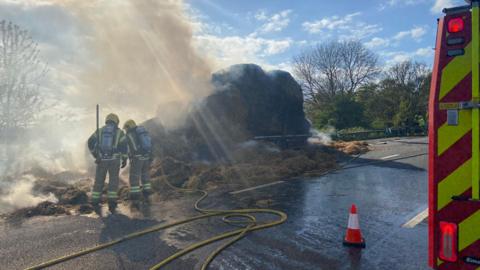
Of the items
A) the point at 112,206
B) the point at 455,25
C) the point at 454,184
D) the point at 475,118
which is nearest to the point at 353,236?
the point at 454,184

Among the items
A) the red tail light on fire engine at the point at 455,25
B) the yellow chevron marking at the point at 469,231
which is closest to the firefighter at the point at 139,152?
the yellow chevron marking at the point at 469,231

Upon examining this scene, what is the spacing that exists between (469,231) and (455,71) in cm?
101

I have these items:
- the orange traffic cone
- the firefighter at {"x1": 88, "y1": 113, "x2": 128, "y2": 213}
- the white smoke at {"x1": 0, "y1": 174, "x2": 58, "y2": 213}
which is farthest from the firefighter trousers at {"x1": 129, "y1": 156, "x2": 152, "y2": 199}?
the orange traffic cone

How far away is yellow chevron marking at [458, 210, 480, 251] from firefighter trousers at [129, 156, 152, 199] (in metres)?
6.31

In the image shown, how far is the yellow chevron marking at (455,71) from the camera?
215 cm

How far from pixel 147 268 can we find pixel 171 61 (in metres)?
14.2

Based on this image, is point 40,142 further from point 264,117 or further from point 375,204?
point 375,204

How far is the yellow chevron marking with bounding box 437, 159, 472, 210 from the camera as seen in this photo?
213 centimetres

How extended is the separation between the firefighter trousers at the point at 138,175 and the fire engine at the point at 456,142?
6150mm

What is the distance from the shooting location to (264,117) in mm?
15016

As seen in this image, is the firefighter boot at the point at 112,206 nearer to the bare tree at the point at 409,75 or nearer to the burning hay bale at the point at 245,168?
the burning hay bale at the point at 245,168

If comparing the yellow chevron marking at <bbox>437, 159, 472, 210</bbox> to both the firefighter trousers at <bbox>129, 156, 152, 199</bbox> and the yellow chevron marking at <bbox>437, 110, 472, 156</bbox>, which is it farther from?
the firefighter trousers at <bbox>129, 156, 152, 199</bbox>

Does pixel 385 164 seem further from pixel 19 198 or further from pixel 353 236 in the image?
pixel 19 198

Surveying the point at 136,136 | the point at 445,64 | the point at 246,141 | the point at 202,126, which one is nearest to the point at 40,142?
the point at 202,126
